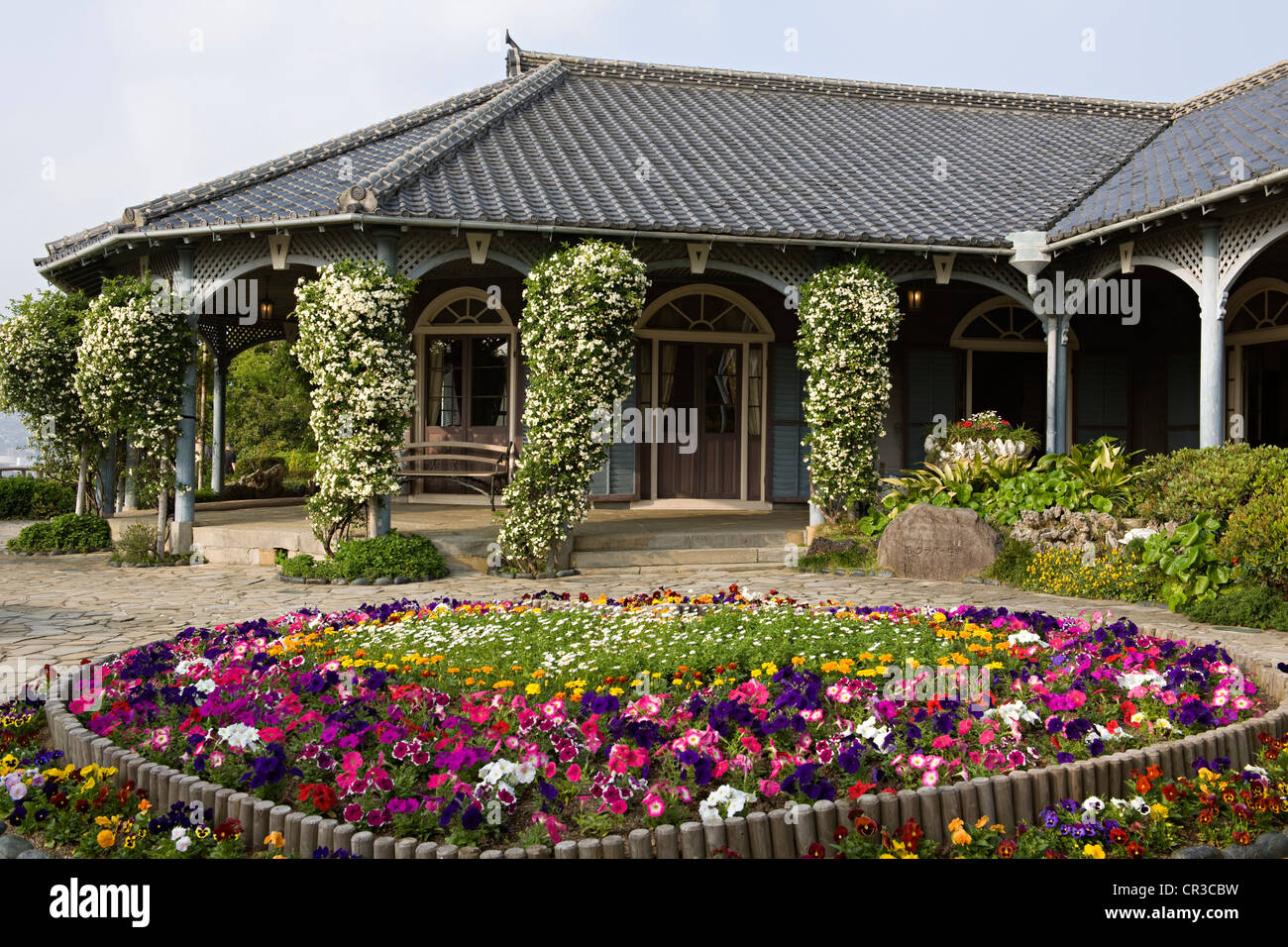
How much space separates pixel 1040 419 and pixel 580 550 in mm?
7452

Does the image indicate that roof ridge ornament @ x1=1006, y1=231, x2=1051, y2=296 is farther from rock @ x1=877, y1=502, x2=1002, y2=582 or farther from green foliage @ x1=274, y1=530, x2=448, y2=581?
green foliage @ x1=274, y1=530, x2=448, y2=581

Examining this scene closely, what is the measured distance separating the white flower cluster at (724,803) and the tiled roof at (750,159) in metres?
7.28

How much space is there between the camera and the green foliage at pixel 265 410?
940 inches

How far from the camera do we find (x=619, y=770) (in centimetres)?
315

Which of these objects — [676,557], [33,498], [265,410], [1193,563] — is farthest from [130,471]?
[265,410]

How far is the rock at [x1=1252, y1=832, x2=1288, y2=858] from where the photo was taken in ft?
10.4

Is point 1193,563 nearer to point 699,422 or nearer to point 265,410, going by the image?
point 699,422

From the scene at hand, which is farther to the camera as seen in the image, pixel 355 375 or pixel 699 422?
pixel 699 422

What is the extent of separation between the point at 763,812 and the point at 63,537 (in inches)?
440

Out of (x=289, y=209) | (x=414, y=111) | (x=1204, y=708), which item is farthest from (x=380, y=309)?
(x=1204, y=708)

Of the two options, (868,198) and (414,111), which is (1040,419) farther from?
(414,111)

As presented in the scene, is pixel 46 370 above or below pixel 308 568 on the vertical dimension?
above

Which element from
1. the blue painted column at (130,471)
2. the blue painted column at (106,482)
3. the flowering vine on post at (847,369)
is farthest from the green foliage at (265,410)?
the flowering vine on post at (847,369)

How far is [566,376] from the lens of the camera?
9.16 m
